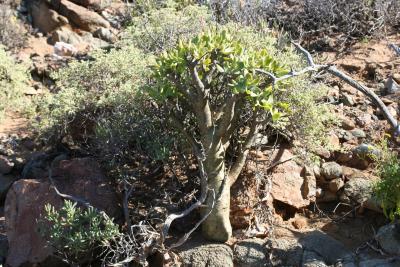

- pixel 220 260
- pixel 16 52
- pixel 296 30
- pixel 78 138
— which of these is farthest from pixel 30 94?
pixel 220 260

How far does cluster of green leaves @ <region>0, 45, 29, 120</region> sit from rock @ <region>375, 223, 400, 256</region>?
478 cm

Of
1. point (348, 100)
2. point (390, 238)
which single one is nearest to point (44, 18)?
point (348, 100)

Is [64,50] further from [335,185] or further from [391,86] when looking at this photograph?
[335,185]

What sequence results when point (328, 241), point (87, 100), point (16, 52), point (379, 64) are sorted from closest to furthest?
point (328, 241), point (87, 100), point (379, 64), point (16, 52)

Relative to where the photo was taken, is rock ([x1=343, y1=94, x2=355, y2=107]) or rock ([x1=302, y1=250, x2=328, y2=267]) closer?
rock ([x1=302, y1=250, x2=328, y2=267])

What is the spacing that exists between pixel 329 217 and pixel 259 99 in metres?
1.46

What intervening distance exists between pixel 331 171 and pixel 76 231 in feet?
7.79

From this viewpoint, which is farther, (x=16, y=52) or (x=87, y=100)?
(x=16, y=52)

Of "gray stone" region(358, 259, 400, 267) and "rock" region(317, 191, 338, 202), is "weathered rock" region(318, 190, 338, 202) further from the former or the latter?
"gray stone" region(358, 259, 400, 267)

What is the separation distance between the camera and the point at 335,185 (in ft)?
15.9

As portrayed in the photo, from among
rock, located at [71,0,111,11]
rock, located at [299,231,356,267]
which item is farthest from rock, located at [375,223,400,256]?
rock, located at [71,0,111,11]

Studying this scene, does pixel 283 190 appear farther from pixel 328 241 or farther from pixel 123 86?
pixel 123 86

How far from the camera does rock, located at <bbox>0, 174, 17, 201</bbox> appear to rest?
5512mm

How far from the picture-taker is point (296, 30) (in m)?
7.28
